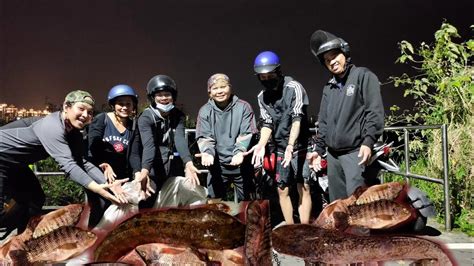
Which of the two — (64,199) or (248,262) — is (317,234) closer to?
(248,262)

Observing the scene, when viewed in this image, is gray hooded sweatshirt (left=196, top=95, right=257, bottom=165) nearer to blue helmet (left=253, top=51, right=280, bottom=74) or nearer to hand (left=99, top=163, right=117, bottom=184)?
blue helmet (left=253, top=51, right=280, bottom=74)

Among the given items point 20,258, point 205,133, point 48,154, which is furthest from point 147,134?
point 20,258

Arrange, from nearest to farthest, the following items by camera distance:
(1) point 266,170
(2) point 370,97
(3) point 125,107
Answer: (2) point 370,97
(3) point 125,107
(1) point 266,170

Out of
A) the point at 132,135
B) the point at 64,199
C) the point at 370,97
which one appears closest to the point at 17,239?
the point at 370,97

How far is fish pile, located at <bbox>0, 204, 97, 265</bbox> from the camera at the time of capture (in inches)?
22.5

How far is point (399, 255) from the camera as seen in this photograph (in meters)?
0.57

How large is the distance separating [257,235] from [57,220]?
264 mm

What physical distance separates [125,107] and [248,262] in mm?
1758

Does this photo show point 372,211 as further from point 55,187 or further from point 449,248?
point 55,187

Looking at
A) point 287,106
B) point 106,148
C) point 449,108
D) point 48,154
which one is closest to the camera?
point 48,154

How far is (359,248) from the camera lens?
0.58 meters

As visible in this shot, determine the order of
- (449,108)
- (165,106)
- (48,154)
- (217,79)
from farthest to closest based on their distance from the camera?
(449,108)
(165,106)
(217,79)
(48,154)

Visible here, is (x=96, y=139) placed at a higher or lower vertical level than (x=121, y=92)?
lower

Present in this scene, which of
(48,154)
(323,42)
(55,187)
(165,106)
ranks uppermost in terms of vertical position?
(323,42)
